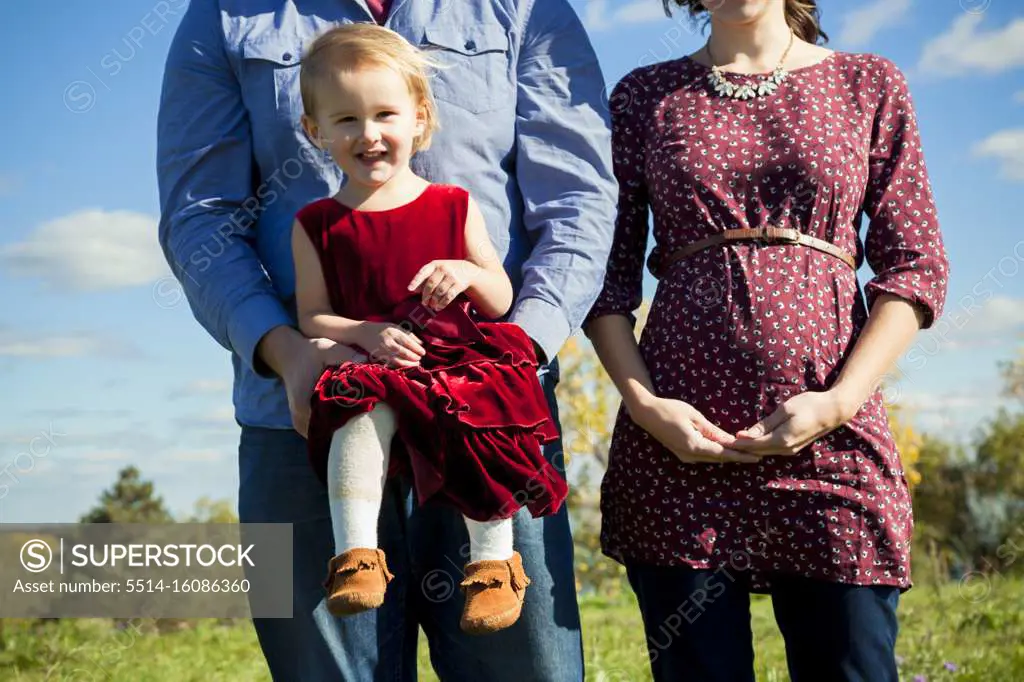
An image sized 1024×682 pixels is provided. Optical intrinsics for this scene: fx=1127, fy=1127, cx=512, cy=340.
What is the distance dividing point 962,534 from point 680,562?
41.6 feet

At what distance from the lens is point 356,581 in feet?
6.33

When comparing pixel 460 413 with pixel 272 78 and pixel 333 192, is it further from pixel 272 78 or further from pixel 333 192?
pixel 272 78

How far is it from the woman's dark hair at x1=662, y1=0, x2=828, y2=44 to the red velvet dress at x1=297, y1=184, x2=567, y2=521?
1.05m

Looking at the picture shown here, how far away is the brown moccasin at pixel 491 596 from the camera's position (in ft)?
6.37

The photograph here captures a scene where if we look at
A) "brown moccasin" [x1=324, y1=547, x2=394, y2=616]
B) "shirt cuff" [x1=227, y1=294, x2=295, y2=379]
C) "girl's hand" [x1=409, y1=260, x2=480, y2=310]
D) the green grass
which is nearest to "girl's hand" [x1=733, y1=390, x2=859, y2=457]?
"girl's hand" [x1=409, y1=260, x2=480, y2=310]

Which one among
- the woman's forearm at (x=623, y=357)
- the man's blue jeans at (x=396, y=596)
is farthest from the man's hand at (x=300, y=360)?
the woman's forearm at (x=623, y=357)

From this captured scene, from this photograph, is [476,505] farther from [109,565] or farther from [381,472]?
[109,565]

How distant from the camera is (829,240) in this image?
97.1 inches

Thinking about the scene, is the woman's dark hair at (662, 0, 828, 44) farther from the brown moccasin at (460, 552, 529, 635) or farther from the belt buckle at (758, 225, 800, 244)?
the brown moccasin at (460, 552, 529, 635)

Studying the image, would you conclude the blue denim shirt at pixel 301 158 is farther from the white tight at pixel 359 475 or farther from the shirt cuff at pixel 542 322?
the white tight at pixel 359 475

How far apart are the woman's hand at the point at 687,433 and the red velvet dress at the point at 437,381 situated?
338 millimetres

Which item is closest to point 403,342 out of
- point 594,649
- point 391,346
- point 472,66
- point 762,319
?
point 391,346

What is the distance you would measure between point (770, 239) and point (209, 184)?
119 cm

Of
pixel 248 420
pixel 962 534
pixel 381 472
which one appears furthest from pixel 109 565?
pixel 962 534
